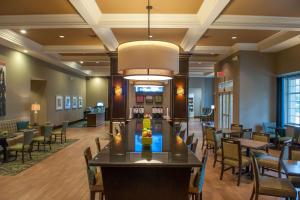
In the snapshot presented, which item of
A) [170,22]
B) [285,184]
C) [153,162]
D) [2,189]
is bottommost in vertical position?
[2,189]

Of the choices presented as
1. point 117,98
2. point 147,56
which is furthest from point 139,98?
point 147,56

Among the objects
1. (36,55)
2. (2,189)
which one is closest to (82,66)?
(36,55)

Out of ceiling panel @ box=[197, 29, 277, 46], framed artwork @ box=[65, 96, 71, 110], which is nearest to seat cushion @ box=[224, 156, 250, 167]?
ceiling panel @ box=[197, 29, 277, 46]

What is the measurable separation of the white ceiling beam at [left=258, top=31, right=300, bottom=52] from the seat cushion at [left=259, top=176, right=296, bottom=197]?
4980 mm

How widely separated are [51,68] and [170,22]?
27.9 ft

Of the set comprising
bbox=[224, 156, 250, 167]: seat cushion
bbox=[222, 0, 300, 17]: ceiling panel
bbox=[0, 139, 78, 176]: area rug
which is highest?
bbox=[222, 0, 300, 17]: ceiling panel

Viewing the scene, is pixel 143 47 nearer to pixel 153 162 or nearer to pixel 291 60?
pixel 153 162

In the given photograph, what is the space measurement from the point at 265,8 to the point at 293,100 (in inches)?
181

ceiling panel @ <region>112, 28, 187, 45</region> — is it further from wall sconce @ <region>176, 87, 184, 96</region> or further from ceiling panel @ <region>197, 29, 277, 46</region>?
wall sconce @ <region>176, 87, 184, 96</region>

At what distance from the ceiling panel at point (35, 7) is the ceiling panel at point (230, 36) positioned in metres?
3.95

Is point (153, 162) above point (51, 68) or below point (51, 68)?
below

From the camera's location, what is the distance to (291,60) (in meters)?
8.19

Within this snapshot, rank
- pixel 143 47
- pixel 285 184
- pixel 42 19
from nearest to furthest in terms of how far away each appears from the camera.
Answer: pixel 285 184, pixel 143 47, pixel 42 19

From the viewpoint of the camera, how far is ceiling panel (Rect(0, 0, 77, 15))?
521 cm
